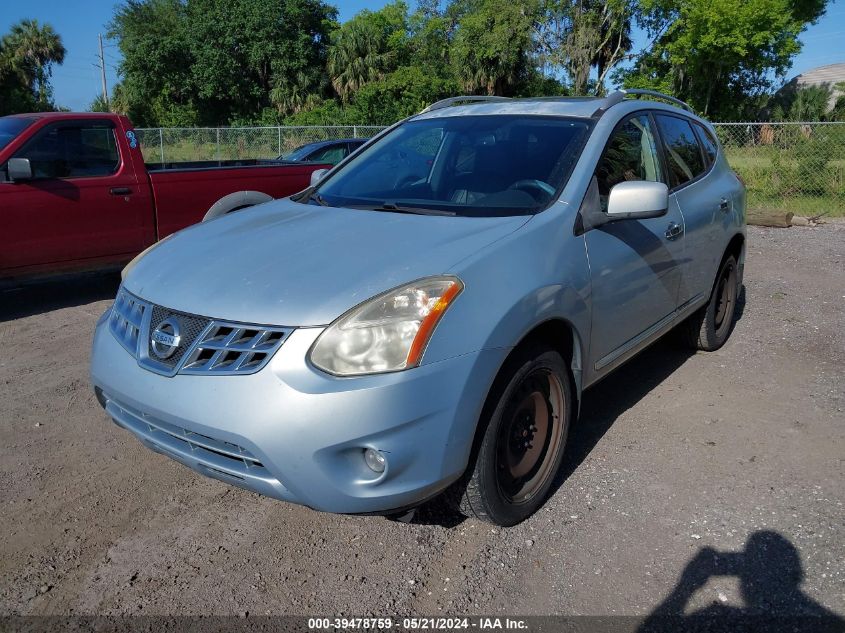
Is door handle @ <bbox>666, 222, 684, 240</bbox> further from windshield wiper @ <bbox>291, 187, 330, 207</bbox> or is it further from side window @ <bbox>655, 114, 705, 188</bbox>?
windshield wiper @ <bbox>291, 187, 330, 207</bbox>

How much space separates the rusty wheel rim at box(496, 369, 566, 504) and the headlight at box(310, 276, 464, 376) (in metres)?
0.56

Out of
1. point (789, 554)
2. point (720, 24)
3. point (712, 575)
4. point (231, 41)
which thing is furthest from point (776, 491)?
point (231, 41)

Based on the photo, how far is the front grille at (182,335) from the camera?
8.42 feet

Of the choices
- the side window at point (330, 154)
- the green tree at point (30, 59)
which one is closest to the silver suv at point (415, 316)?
the side window at point (330, 154)

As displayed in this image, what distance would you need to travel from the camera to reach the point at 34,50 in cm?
5019

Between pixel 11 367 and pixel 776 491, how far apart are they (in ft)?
16.3

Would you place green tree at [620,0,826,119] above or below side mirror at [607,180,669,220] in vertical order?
above

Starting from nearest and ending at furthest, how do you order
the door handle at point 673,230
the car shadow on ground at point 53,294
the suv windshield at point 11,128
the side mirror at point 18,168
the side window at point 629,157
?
the side window at point 629,157
the door handle at point 673,230
the side mirror at point 18,168
the suv windshield at point 11,128
the car shadow on ground at point 53,294

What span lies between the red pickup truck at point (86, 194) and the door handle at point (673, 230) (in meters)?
3.55

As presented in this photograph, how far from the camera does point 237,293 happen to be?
2.62 m

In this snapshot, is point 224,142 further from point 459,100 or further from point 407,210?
point 407,210

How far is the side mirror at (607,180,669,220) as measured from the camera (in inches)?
126

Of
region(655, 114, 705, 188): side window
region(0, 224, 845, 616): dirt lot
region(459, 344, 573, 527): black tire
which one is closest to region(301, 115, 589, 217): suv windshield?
region(459, 344, 573, 527): black tire

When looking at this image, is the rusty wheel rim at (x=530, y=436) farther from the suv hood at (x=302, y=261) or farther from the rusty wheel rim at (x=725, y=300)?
the rusty wheel rim at (x=725, y=300)
